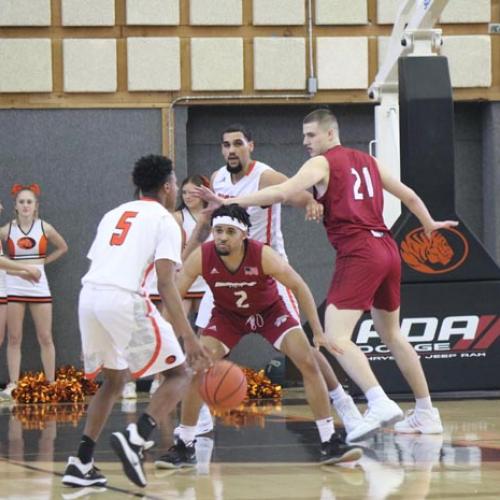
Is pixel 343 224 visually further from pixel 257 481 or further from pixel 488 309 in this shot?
pixel 488 309

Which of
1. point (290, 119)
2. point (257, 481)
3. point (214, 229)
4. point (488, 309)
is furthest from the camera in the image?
point (290, 119)

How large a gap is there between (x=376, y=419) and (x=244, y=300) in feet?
3.92

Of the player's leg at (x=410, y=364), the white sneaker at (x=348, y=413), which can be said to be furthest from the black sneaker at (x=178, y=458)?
the player's leg at (x=410, y=364)

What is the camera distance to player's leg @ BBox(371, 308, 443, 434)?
1048 cm

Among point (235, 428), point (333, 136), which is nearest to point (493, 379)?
point (235, 428)

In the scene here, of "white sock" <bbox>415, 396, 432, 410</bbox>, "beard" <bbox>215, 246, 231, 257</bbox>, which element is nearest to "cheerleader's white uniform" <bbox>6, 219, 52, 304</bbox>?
"white sock" <bbox>415, 396, 432, 410</bbox>

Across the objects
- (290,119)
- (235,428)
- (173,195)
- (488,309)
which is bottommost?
(235,428)

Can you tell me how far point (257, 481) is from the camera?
8.28 metres

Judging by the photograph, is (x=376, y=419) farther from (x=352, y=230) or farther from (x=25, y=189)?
(x=25, y=189)

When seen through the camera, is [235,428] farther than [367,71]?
No

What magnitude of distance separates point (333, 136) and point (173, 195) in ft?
6.28

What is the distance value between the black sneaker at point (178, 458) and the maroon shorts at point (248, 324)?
2.92ft

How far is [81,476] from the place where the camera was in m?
8.11

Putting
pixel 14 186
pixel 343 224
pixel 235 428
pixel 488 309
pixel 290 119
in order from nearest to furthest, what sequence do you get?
pixel 343 224, pixel 235 428, pixel 488 309, pixel 14 186, pixel 290 119
